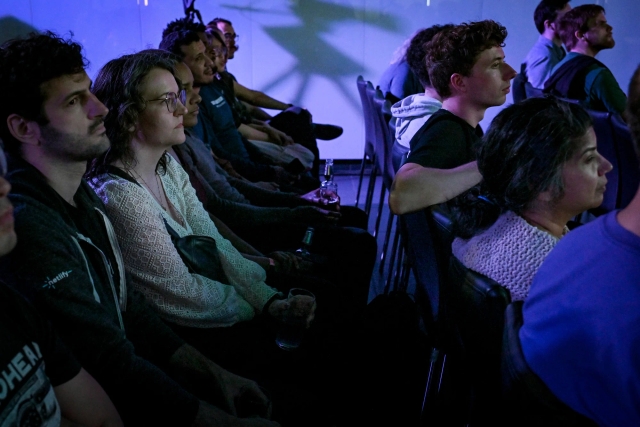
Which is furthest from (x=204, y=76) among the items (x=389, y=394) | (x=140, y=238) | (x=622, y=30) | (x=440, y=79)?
(x=622, y=30)

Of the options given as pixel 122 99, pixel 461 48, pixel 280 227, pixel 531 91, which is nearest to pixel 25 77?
pixel 122 99

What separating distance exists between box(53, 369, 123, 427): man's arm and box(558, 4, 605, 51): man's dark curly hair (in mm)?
4092

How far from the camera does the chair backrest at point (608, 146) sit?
109 inches

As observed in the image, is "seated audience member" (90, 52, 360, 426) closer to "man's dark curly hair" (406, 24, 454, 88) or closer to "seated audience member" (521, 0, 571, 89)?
"man's dark curly hair" (406, 24, 454, 88)

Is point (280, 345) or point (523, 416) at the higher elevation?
point (523, 416)

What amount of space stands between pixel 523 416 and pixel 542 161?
2.04ft

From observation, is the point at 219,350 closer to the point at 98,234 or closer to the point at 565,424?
the point at 98,234

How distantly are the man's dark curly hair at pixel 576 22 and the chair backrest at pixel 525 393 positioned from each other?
379 cm

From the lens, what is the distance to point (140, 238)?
5.30 ft

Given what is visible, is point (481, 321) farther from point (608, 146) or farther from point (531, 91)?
point (531, 91)

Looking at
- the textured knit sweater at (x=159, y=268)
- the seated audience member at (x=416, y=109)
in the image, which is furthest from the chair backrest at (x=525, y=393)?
the seated audience member at (x=416, y=109)

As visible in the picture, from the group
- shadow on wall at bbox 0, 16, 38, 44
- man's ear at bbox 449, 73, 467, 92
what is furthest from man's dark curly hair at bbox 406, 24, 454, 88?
shadow on wall at bbox 0, 16, 38, 44

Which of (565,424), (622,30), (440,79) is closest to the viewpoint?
(565,424)

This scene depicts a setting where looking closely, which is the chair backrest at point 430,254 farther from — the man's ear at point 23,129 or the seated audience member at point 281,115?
the seated audience member at point 281,115
